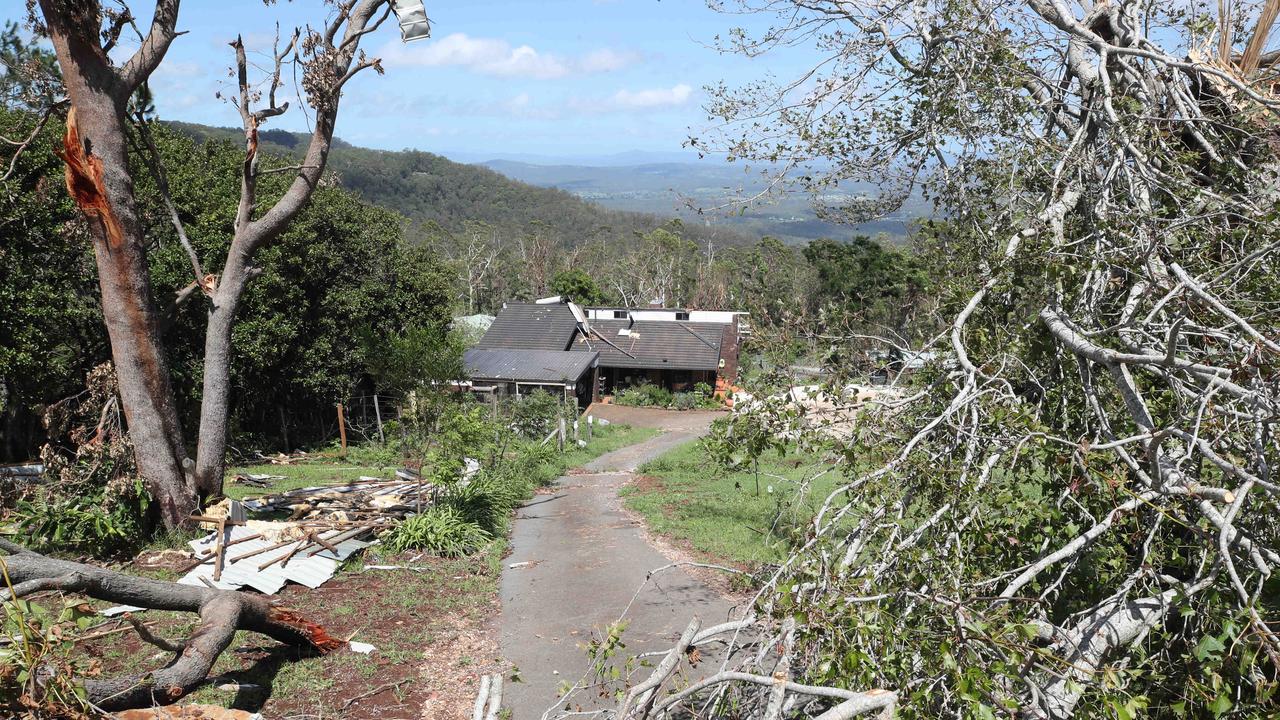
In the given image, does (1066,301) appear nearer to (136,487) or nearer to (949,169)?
(949,169)

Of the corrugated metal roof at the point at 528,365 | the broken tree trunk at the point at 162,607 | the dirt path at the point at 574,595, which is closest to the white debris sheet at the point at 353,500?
the dirt path at the point at 574,595

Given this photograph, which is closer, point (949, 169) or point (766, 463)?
point (949, 169)

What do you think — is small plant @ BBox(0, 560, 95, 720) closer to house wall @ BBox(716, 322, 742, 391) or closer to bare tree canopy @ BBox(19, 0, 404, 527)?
bare tree canopy @ BBox(19, 0, 404, 527)

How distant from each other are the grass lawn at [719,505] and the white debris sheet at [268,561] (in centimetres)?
438

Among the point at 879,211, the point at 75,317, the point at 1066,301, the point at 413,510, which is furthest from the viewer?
the point at 75,317

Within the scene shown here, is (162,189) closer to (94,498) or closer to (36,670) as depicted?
(94,498)

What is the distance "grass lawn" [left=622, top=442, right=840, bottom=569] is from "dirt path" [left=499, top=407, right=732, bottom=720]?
618 millimetres

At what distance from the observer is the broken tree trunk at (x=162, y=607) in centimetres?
522

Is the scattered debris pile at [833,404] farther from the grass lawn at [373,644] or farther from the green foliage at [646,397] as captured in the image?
the green foliage at [646,397]

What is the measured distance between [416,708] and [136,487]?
17.9ft

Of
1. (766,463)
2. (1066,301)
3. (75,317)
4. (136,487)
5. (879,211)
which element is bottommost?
(766,463)

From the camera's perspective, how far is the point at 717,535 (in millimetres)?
11445

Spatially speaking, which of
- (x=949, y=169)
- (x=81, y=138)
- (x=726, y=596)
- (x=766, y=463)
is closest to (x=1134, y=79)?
(x=949, y=169)

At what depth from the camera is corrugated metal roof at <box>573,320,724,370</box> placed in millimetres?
35344
